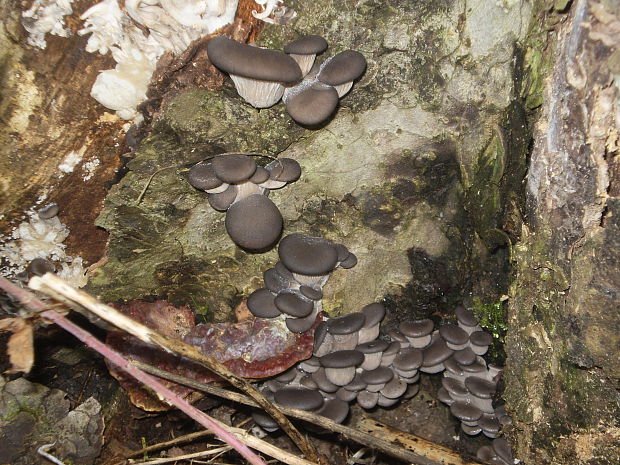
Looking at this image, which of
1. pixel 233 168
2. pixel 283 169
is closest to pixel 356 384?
pixel 283 169

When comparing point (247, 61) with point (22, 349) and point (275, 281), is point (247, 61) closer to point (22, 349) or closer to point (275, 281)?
point (275, 281)

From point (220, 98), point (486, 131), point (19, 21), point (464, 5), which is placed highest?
point (464, 5)

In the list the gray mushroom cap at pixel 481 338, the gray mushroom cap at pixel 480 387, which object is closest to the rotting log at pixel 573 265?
the gray mushroom cap at pixel 481 338

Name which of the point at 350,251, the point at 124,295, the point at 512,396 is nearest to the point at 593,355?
the point at 512,396

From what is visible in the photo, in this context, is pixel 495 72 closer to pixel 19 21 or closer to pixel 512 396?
pixel 512 396

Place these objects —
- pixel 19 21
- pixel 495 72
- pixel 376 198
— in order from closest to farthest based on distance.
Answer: pixel 19 21
pixel 495 72
pixel 376 198

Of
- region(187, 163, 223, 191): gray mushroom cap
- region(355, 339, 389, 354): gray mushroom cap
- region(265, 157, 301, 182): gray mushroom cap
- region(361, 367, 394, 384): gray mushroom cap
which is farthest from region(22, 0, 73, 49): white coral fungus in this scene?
region(361, 367, 394, 384): gray mushroom cap

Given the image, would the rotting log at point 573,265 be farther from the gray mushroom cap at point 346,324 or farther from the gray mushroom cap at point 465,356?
the gray mushroom cap at point 346,324

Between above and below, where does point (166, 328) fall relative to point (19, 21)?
below
